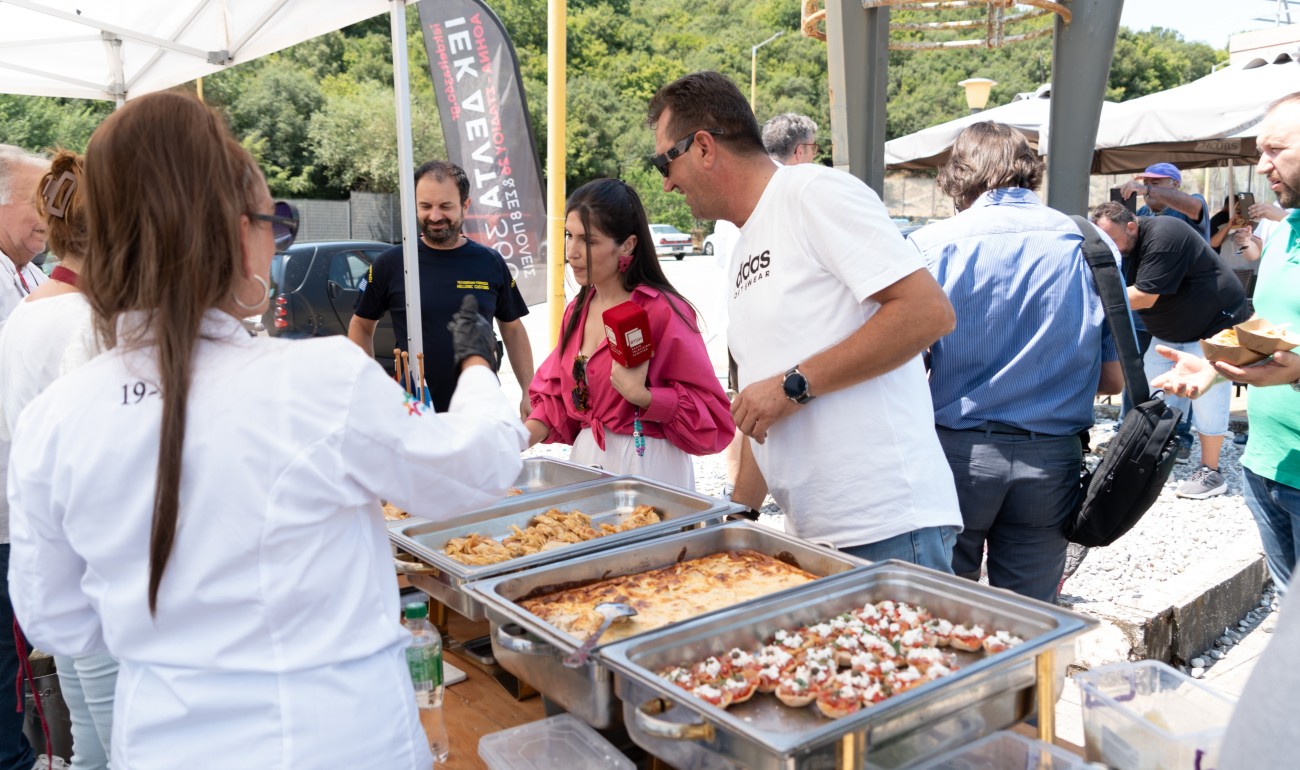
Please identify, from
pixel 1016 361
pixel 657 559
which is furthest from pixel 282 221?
pixel 1016 361

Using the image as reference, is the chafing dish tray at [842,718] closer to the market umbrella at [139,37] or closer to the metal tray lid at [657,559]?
the metal tray lid at [657,559]

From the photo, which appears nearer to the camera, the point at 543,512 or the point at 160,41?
the point at 543,512

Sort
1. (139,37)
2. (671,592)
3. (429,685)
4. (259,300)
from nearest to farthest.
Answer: (259,300), (429,685), (671,592), (139,37)

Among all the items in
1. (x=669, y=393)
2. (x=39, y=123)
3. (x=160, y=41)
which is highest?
(x=39, y=123)

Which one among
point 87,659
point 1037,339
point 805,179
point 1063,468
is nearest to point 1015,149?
point 1037,339

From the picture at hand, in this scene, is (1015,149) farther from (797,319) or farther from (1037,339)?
(797,319)

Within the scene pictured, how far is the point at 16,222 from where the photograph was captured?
9.57 feet

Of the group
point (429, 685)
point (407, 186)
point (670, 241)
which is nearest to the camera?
point (429, 685)

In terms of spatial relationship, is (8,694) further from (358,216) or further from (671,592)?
(358,216)

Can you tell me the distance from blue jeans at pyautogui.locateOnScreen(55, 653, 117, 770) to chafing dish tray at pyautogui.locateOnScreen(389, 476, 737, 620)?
2.46ft

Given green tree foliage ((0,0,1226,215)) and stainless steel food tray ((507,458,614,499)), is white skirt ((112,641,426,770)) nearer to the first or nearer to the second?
stainless steel food tray ((507,458,614,499))

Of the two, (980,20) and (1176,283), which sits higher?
(980,20)

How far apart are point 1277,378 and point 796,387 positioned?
127cm

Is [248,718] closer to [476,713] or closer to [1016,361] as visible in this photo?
[476,713]
